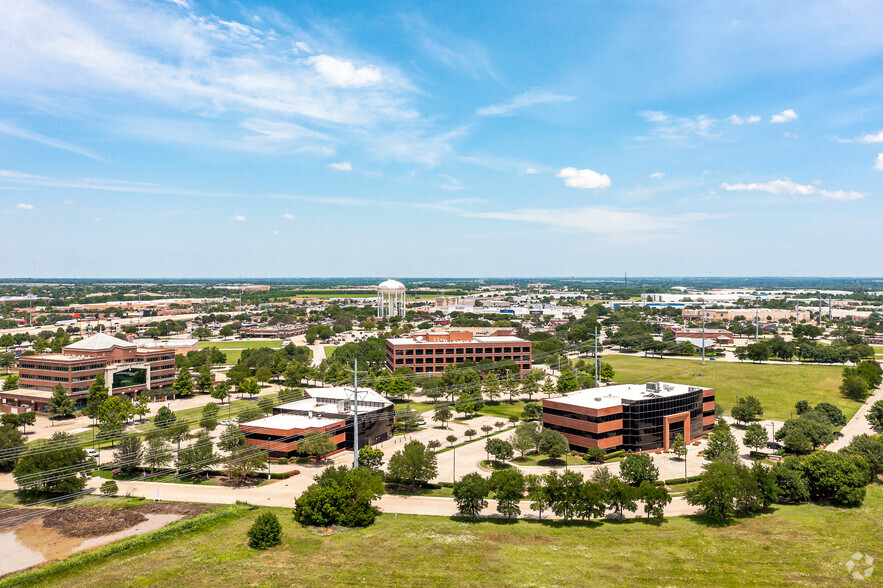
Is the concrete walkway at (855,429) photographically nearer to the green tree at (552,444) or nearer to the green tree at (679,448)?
the green tree at (679,448)

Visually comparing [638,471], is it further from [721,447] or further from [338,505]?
[338,505]

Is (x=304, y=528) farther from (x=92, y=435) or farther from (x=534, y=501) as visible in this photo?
(x=92, y=435)

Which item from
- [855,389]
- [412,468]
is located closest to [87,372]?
[412,468]

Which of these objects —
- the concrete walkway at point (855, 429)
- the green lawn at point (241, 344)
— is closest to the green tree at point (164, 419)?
the green lawn at point (241, 344)

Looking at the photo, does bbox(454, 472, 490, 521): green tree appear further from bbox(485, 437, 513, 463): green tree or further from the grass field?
bbox(485, 437, 513, 463): green tree

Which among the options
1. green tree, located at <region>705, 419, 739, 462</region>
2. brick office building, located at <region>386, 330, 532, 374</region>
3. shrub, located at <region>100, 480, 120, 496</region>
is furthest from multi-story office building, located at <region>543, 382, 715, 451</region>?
shrub, located at <region>100, 480, 120, 496</region>

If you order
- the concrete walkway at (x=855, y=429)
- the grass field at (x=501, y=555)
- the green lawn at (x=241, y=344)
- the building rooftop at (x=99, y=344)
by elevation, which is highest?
the building rooftop at (x=99, y=344)
